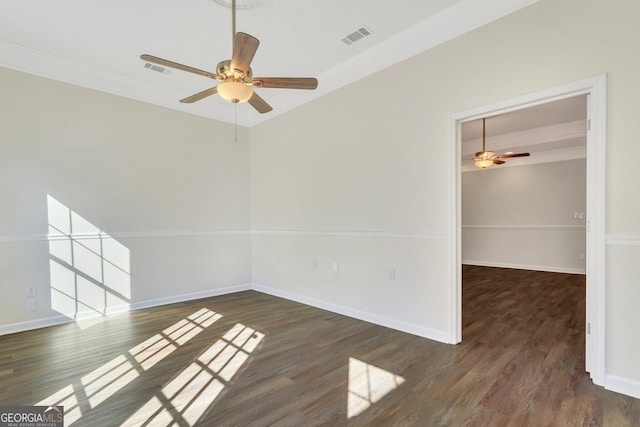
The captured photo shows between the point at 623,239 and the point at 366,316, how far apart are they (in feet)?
7.70

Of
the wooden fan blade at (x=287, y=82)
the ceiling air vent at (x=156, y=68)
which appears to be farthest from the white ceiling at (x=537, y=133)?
the ceiling air vent at (x=156, y=68)

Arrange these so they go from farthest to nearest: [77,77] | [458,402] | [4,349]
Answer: [77,77] → [4,349] → [458,402]

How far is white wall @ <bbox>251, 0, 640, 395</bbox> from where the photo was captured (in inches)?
78.7

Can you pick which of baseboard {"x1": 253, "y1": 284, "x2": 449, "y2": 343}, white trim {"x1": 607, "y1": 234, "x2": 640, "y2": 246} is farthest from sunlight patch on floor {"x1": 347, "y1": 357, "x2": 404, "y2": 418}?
white trim {"x1": 607, "y1": 234, "x2": 640, "y2": 246}

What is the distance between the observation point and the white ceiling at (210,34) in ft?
8.47

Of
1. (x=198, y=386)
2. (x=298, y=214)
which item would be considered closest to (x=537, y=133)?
(x=298, y=214)

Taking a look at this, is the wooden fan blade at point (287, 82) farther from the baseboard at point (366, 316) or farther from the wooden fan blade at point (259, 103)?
the baseboard at point (366, 316)

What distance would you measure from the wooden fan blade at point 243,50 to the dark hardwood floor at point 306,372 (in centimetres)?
229

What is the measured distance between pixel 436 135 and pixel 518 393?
7.10 ft

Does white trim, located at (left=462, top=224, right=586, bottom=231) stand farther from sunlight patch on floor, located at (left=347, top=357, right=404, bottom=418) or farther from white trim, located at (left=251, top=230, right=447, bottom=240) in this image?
sunlight patch on floor, located at (left=347, top=357, right=404, bottom=418)

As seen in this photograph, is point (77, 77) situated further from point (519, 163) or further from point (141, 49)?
point (519, 163)

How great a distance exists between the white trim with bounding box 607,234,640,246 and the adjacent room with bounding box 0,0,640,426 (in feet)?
0.04

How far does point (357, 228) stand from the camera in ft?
11.8

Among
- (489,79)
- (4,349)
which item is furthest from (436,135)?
(4,349)
